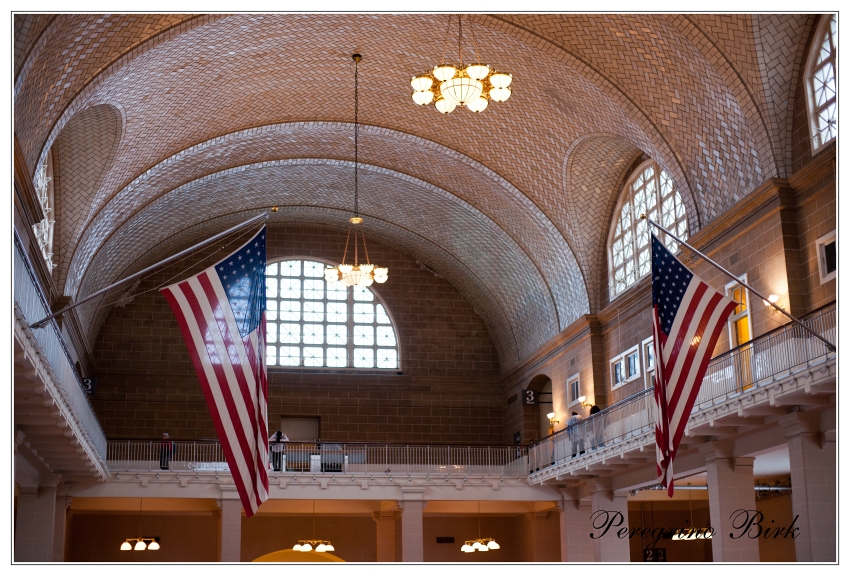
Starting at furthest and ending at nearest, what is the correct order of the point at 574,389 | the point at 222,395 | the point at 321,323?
the point at 321,323 → the point at 574,389 → the point at 222,395

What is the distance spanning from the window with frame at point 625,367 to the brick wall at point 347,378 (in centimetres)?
983

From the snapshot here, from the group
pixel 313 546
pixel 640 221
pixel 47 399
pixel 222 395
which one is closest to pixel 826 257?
pixel 640 221

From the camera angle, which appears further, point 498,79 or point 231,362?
point 498,79

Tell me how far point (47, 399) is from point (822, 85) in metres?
15.8

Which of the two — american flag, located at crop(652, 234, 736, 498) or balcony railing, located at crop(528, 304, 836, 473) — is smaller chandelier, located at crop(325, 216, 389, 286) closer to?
balcony railing, located at crop(528, 304, 836, 473)

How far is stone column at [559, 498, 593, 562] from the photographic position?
29.7 m

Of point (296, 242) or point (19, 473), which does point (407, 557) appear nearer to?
point (19, 473)

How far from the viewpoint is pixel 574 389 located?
1257 inches

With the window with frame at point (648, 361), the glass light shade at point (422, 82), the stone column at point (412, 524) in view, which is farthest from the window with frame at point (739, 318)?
the stone column at point (412, 524)

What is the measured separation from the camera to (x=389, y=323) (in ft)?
127

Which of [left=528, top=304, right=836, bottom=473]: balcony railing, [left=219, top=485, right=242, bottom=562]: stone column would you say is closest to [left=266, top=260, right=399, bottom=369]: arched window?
[left=219, top=485, right=242, bottom=562]: stone column

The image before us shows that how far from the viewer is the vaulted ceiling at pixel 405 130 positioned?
69.4 feet

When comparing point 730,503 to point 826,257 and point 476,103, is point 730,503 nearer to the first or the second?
point 826,257

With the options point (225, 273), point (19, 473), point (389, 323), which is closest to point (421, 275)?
point (389, 323)
